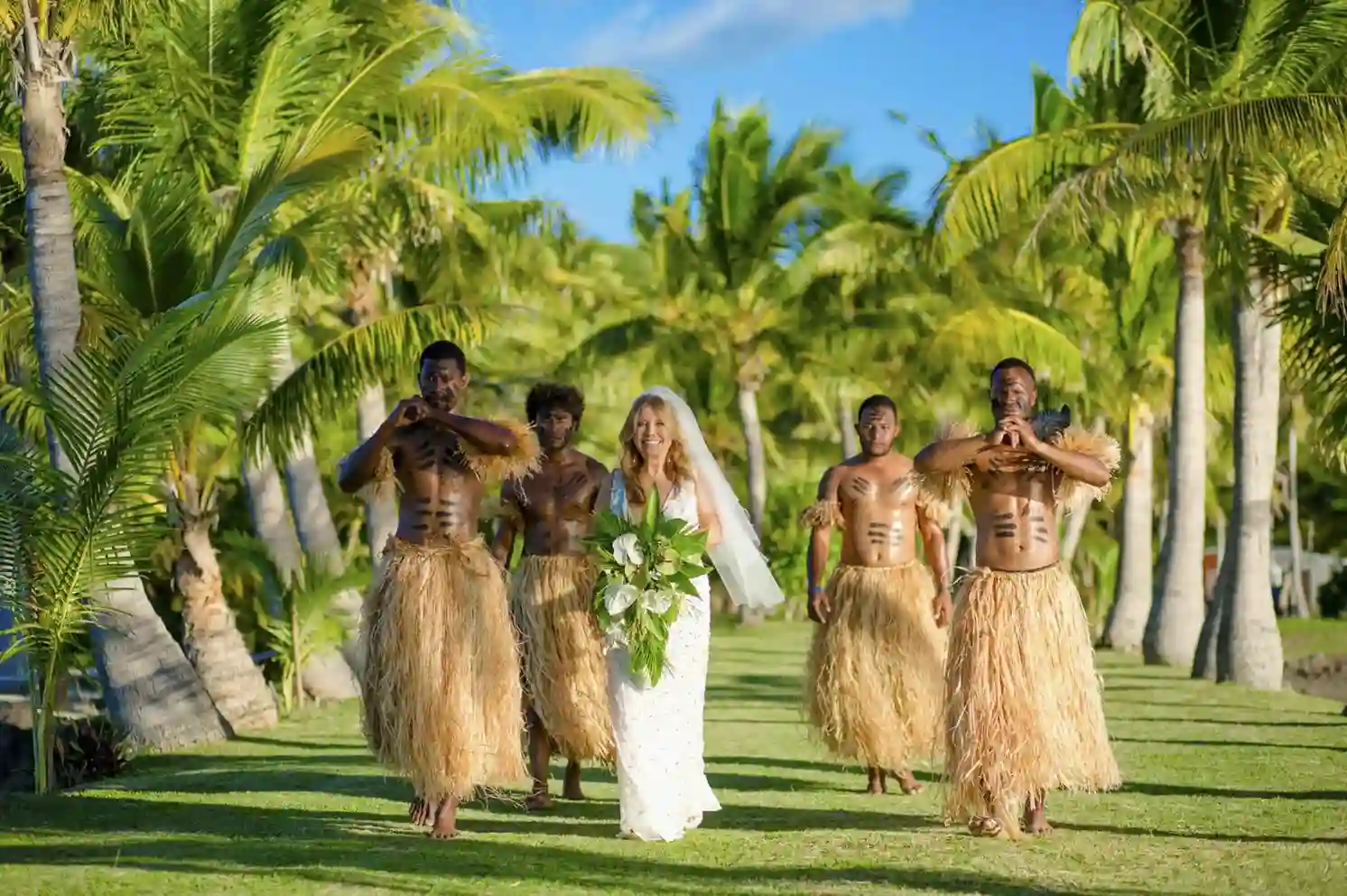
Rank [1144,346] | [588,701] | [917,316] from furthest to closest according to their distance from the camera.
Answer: [917,316]
[1144,346]
[588,701]

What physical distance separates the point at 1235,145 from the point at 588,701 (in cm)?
624

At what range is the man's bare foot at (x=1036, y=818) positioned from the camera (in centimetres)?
725

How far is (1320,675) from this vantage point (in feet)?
93.9

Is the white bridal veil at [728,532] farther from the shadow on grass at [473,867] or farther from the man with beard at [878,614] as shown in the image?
the shadow on grass at [473,867]

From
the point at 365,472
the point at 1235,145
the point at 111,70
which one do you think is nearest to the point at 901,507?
the point at 365,472

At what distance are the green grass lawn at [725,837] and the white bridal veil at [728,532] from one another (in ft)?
3.17

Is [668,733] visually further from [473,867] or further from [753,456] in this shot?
[753,456]

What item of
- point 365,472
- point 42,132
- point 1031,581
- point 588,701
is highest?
point 42,132

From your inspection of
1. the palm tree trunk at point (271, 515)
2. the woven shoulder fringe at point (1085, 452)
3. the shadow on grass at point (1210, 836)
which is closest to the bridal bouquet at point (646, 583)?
the woven shoulder fringe at point (1085, 452)

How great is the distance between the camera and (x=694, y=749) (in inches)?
295

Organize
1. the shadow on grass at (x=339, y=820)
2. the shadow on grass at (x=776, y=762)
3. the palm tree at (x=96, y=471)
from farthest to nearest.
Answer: the shadow on grass at (x=776, y=762), the palm tree at (x=96, y=471), the shadow on grass at (x=339, y=820)

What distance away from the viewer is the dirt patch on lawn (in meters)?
26.4

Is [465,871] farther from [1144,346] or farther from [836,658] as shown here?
[1144,346]

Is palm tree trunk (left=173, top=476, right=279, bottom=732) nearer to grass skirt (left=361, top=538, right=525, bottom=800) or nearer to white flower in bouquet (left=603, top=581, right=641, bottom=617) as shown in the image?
grass skirt (left=361, top=538, right=525, bottom=800)
